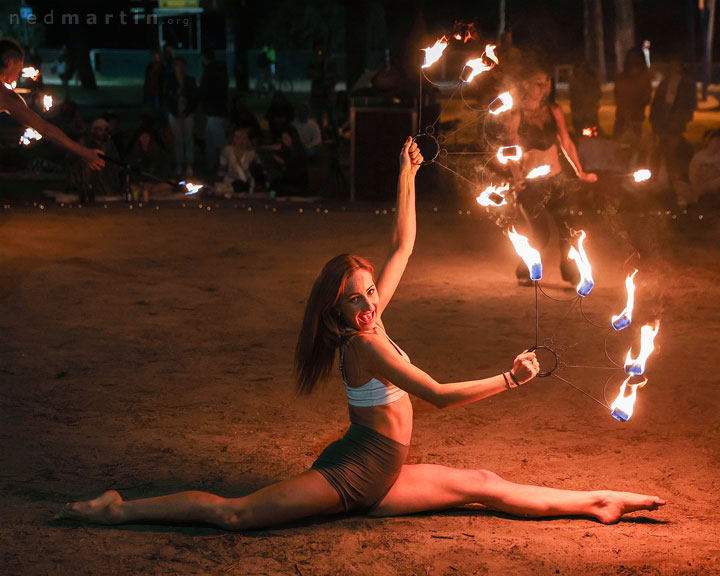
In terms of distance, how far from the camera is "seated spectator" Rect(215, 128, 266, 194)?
Result: 15.4 m

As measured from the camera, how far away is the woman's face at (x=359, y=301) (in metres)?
4.29

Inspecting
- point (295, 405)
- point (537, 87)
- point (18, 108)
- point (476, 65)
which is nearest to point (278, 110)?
point (537, 87)

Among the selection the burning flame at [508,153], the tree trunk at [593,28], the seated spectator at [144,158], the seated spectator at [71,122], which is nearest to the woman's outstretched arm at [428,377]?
the burning flame at [508,153]

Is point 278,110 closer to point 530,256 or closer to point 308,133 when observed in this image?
point 308,133

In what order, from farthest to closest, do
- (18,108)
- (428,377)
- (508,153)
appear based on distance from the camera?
(18,108)
(508,153)
(428,377)

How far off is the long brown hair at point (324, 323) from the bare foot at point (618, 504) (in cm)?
142

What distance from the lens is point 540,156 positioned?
9.02m

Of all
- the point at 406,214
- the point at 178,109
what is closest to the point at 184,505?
the point at 406,214

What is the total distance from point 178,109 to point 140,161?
2006 mm

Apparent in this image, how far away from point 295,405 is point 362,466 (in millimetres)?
2050

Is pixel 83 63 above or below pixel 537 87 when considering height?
above

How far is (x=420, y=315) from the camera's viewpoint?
8.57m

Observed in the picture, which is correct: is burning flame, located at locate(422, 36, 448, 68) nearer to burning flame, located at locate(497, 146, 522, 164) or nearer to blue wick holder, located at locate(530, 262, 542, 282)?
burning flame, located at locate(497, 146, 522, 164)

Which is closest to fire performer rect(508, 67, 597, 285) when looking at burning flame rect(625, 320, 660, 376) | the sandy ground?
the sandy ground
